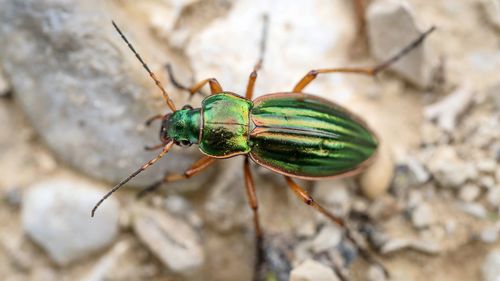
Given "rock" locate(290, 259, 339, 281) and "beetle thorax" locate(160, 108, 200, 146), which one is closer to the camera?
"rock" locate(290, 259, 339, 281)

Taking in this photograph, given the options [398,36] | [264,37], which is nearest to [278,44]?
[264,37]

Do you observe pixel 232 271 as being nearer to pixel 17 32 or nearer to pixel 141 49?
pixel 141 49

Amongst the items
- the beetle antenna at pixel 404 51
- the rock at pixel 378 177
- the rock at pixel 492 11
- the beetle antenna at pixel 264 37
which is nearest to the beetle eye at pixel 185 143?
the beetle antenna at pixel 264 37

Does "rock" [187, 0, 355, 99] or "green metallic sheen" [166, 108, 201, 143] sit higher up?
"rock" [187, 0, 355, 99]

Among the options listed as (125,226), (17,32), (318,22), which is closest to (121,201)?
(125,226)

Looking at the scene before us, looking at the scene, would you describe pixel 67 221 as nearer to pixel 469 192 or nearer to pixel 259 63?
pixel 259 63

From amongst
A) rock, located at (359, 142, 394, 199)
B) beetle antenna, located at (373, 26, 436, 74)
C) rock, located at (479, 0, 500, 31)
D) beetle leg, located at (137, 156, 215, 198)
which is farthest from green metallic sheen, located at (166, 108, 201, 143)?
rock, located at (479, 0, 500, 31)

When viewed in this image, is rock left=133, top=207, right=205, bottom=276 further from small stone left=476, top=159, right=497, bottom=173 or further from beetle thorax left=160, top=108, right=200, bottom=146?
small stone left=476, top=159, right=497, bottom=173

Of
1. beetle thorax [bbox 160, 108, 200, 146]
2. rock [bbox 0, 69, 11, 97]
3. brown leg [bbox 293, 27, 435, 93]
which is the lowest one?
beetle thorax [bbox 160, 108, 200, 146]
